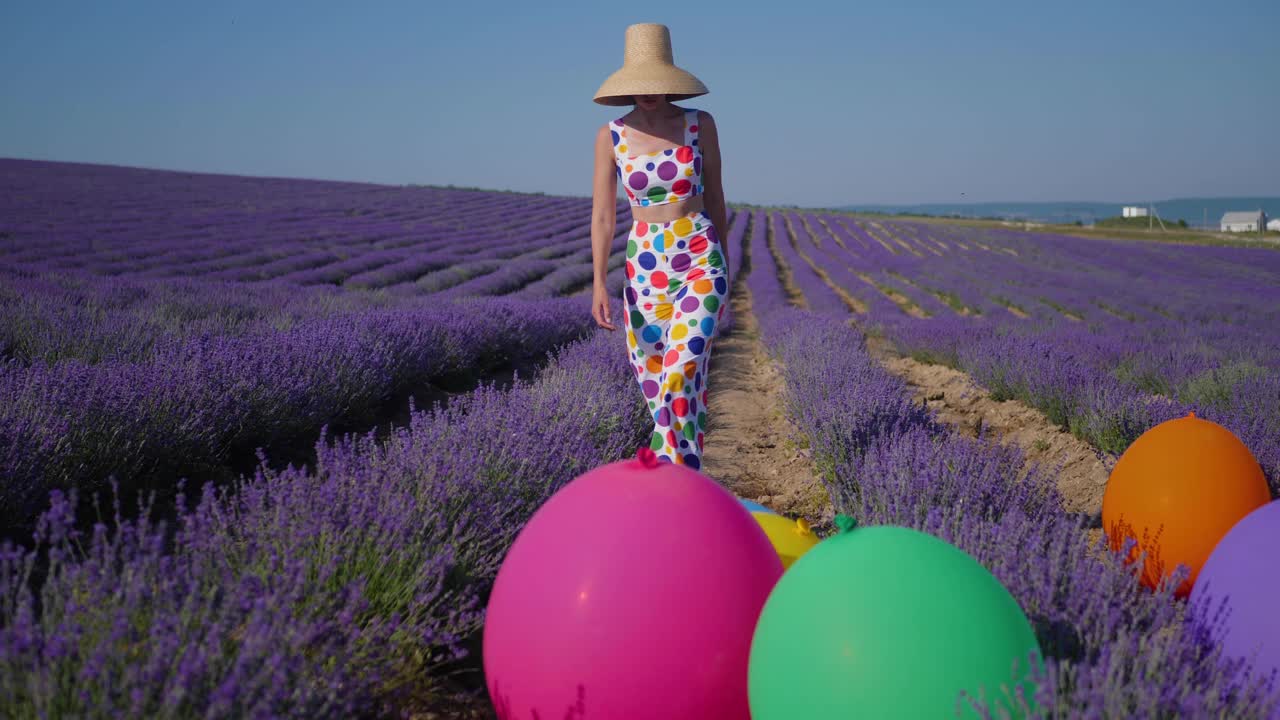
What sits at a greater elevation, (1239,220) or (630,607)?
(1239,220)

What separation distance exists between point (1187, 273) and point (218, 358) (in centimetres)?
1800

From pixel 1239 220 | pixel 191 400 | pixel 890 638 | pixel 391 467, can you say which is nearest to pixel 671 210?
pixel 391 467

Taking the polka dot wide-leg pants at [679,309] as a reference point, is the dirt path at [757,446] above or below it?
below

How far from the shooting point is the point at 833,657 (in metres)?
1.31

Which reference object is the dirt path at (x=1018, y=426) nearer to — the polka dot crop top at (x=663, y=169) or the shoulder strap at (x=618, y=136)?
the polka dot crop top at (x=663, y=169)

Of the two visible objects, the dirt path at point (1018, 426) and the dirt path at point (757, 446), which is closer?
the dirt path at point (757, 446)

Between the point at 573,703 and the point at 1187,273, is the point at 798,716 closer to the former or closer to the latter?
the point at 573,703

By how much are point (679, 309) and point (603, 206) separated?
0.47m

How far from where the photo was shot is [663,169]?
2.86 metres

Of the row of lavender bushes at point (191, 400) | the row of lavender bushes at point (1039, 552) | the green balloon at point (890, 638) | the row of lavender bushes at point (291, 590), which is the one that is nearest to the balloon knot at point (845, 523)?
the green balloon at point (890, 638)

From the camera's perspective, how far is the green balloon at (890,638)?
1265 mm

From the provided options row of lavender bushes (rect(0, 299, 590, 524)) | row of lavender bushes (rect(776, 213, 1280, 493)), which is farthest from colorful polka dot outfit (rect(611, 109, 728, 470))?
row of lavender bushes (rect(776, 213, 1280, 493))

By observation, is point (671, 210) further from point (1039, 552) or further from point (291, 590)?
point (291, 590)

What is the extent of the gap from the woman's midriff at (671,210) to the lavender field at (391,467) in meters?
0.80
